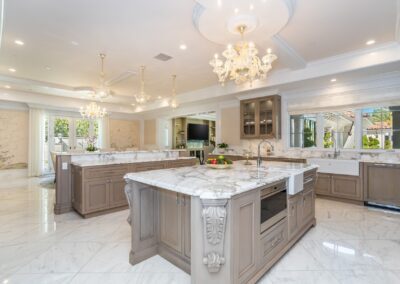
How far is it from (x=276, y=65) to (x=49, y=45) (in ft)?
14.3

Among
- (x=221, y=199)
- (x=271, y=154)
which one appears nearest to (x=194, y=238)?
(x=221, y=199)

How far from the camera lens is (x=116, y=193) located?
3.96m

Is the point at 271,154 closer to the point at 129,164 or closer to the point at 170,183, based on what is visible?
the point at 129,164

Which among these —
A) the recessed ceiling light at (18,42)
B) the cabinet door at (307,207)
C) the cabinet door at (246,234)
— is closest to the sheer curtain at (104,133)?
the recessed ceiling light at (18,42)

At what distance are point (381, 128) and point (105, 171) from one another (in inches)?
223

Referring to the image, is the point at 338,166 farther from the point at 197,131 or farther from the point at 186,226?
the point at 197,131

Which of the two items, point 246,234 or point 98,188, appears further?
A: point 98,188

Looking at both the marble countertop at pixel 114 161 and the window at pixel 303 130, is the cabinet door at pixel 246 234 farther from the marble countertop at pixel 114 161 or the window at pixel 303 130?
the window at pixel 303 130

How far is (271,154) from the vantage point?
569cm

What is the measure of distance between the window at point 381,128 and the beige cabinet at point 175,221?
15.1ft

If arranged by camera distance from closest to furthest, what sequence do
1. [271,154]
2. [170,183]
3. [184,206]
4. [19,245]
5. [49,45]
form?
[170,183], [184,206], [19,245], [49,45], [271,154]

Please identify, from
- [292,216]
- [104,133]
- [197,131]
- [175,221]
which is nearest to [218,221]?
[175,221]

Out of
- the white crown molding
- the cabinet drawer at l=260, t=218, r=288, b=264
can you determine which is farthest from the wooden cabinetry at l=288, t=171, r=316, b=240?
the white crown molding

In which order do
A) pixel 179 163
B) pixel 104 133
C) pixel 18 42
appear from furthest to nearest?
pixel 104 133 → pixel 179 163 → pixel 18 42
